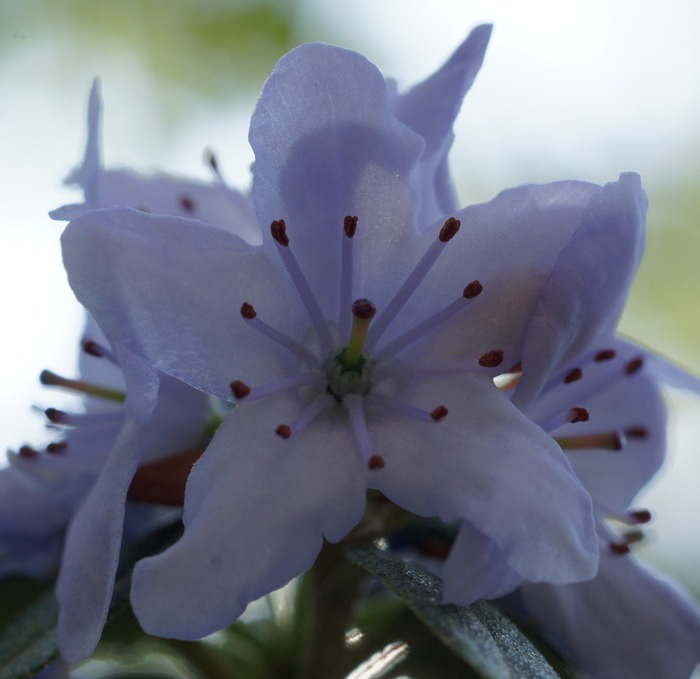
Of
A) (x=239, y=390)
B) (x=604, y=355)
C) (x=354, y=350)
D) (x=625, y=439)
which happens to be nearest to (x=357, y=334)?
(x=354, y=350)

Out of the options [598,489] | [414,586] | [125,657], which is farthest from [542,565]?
[125,657]

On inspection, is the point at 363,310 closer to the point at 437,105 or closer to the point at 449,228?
the point at 449,228

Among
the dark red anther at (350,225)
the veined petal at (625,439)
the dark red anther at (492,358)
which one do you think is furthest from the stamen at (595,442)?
the dark red anther at (350,225)

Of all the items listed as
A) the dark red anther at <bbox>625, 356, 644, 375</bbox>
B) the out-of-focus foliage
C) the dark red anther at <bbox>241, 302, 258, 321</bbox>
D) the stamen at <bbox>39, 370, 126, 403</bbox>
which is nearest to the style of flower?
the dark red anther at <bbox>241, 302, 258, 321</bbox>

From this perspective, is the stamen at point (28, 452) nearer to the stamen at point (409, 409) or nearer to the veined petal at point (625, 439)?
the stamen at point (409, 409)

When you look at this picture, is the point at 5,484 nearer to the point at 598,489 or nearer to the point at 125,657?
→ the point at 125,657
